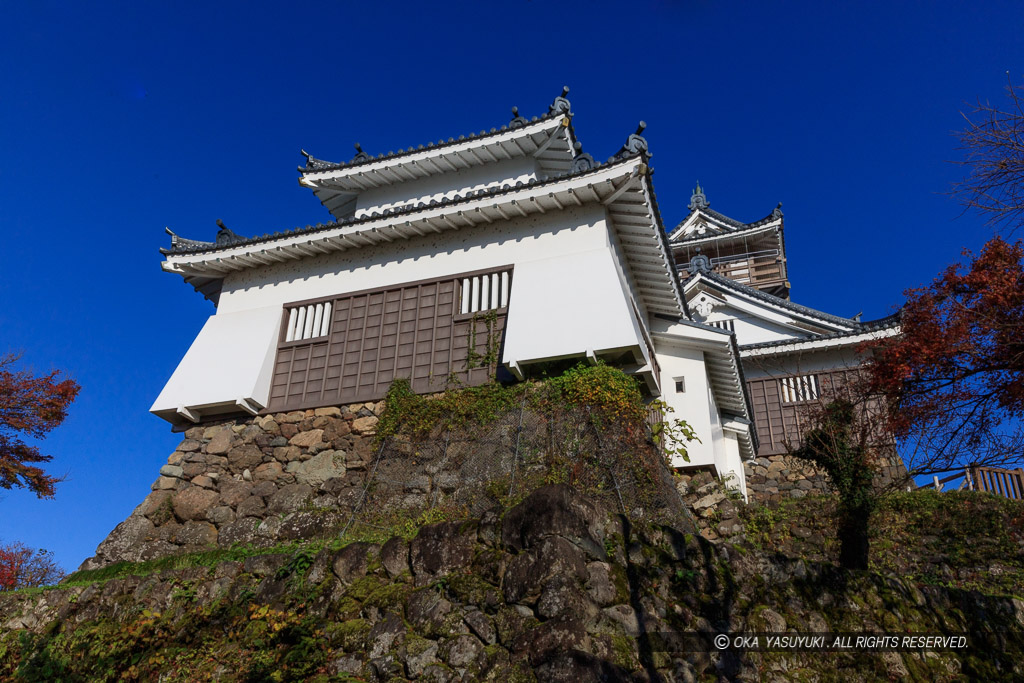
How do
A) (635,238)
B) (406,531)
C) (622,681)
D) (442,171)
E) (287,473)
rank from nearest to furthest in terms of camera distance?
(622,681), (406,531), (287,473), (635,238), (442,171)

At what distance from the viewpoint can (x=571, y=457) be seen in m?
11.0

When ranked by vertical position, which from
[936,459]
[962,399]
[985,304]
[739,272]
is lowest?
[936,459]

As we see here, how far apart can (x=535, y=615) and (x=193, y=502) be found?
8.46 m

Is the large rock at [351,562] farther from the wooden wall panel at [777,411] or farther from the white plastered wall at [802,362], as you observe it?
the white plastered wall at [802,362]

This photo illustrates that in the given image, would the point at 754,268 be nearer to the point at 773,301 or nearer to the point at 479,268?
the point at 773,301

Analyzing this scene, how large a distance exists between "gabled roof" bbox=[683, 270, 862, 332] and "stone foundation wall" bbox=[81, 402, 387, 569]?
1491 centimetres

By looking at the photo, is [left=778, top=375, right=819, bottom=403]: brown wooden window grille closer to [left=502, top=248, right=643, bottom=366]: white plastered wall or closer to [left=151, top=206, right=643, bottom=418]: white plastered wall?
[left=502, top=248, right=643, bottom=366]: white plastered wall

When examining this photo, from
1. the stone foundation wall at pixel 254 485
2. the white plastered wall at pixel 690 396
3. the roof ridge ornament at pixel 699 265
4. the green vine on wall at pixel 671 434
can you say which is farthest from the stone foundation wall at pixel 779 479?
the stone foundation wall at pixel 254 485

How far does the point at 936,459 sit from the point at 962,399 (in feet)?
2.61

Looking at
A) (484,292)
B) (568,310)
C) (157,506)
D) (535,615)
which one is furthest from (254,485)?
(535,615)

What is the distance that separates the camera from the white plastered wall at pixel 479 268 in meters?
12.5

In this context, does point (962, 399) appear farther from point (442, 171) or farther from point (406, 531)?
point (442, 171)

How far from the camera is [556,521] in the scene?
7.66 meters

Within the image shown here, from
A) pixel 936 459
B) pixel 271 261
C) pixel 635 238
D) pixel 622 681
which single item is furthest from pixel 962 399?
pixel 271 261
